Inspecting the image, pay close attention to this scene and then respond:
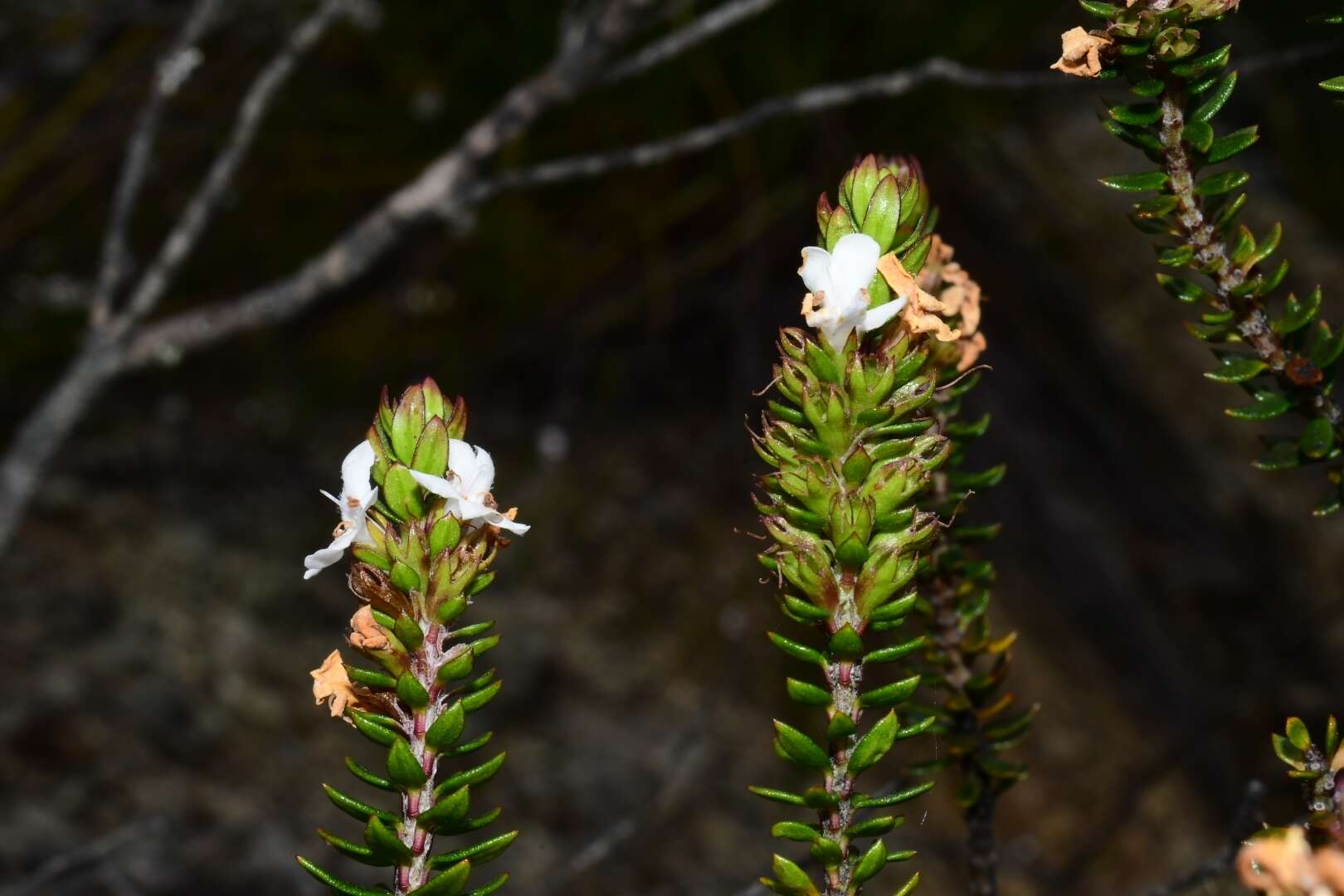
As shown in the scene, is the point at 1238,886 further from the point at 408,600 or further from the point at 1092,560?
the point at 408,600

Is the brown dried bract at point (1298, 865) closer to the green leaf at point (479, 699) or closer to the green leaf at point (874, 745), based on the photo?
the green leaf at point (874, 745)

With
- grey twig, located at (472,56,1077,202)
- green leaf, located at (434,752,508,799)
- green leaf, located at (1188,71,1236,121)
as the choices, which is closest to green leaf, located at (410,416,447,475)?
green leaf, located at (434,752,508,799)

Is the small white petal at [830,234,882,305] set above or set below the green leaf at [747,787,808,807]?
above

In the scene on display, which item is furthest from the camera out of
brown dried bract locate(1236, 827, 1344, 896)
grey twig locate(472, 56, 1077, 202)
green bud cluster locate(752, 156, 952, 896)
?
grey twig locate(472, 56, 1077, 202)

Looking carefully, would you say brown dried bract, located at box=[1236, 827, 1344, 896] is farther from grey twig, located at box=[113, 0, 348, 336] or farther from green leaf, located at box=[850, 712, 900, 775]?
grey twig, located at box=[113, 0, 348, 336]

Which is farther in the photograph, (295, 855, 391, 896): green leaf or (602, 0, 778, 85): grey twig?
(602, 0, 778, 85): grey twig

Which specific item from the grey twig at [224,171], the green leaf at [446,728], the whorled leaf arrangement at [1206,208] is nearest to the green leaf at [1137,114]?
the whorled leaf arrangement at [1206,208]

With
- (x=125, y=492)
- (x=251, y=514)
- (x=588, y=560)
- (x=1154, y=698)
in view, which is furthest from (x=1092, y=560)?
(x=125, y=492)
